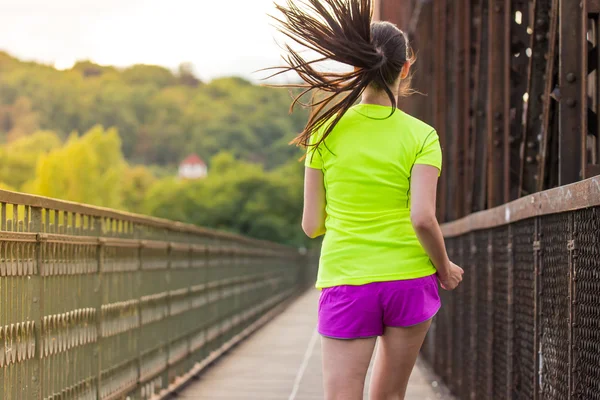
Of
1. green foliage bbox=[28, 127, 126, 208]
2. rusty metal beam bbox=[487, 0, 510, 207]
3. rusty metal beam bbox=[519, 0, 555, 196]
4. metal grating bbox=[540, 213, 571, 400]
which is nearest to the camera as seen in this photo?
metal grating bbox=[540, 213, 571, 400]

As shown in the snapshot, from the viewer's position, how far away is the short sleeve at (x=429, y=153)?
12.1 feet

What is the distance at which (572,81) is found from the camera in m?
5.48

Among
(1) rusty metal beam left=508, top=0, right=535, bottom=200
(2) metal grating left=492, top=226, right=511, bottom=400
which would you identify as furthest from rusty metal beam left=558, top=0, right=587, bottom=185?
(1) rusty metal beam left=508, top=0, right=535, bottom=200

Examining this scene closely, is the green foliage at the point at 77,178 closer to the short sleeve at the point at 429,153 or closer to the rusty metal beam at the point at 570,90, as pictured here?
the rusty metal beam at the point at 570,90

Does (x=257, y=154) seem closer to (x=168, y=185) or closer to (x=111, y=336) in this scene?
(x=168, y=185)

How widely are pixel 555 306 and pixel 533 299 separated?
63 cm

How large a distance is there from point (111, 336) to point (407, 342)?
13.9 ft

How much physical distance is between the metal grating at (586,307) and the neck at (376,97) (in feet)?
2.45

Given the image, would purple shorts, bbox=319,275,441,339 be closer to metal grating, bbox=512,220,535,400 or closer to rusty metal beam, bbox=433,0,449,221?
metal grating, bbox=512,220,535,400

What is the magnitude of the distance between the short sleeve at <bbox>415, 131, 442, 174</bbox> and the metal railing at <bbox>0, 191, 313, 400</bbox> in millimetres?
1959

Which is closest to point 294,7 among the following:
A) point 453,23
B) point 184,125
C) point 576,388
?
point 576,388

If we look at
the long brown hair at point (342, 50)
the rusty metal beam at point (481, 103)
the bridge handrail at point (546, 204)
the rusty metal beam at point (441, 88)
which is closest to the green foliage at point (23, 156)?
the rusty metal beam at point (441, 88)

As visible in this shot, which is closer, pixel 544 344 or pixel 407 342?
pixel 407 342

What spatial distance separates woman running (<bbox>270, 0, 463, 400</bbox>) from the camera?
12.0ft
